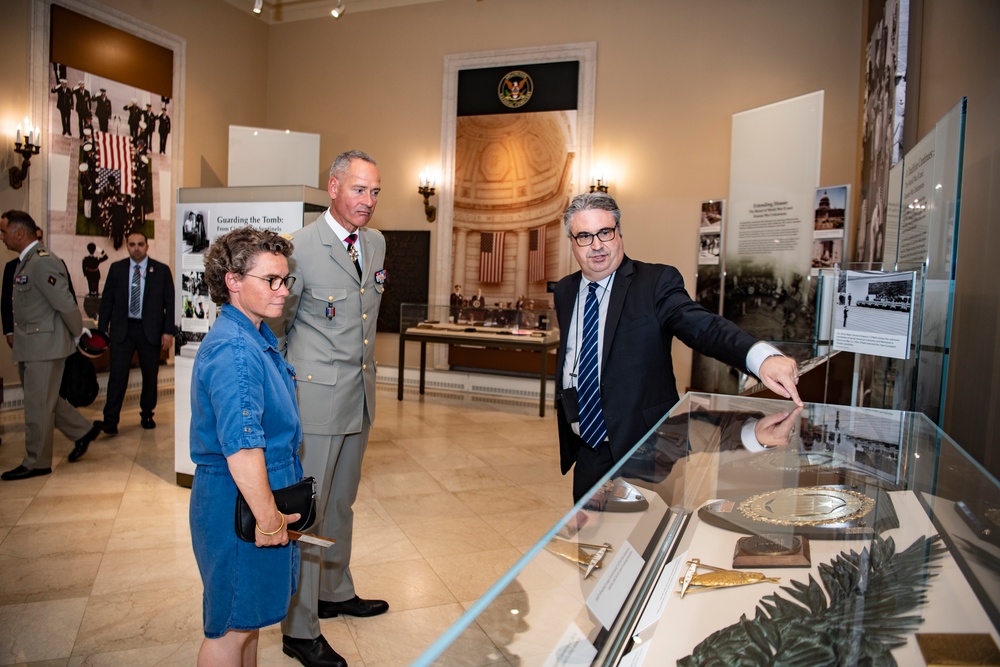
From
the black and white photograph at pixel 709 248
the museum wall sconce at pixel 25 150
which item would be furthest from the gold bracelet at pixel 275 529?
the black and white photograph at pixel 709 248

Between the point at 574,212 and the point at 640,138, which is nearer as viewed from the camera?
the point at 574,212

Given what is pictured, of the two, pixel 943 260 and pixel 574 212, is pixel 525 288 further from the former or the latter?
pixel 574 212

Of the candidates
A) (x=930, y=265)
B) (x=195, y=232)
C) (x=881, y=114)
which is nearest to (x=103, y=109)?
(x=195, y=232)

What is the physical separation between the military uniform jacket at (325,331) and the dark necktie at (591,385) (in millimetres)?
930

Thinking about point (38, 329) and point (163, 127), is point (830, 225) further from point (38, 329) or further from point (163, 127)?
point (163, 127)

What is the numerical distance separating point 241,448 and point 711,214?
24.5ft

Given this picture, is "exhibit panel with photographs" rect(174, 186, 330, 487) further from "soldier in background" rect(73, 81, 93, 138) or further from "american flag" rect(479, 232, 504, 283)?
"american flag" rect(479, 232, 504, 283)

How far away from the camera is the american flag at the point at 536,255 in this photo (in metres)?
9.37

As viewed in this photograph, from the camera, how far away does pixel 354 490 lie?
299 cm

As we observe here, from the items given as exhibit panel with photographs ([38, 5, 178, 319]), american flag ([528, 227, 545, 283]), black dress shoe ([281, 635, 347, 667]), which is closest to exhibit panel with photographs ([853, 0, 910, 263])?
american flag ([528, 227, 545, 283])

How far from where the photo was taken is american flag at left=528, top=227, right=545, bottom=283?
30.7 feet

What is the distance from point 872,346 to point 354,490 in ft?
8.01

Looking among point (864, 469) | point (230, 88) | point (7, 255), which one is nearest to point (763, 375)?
point (864, 469)

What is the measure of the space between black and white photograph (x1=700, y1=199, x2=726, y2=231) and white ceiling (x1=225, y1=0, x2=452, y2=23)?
4.94 metres
